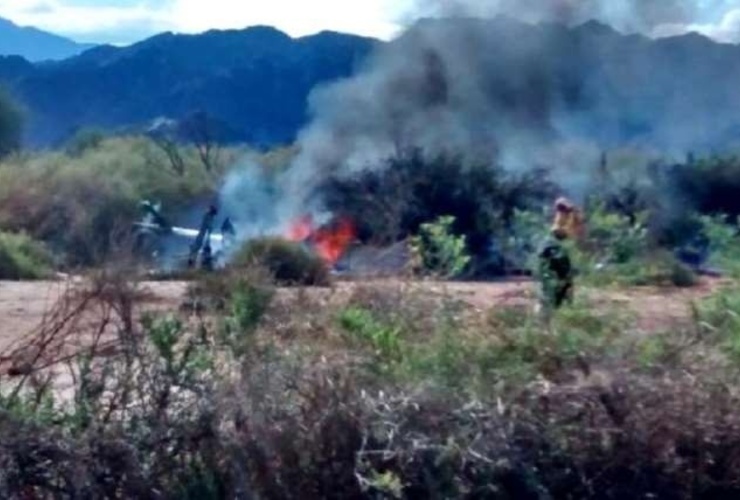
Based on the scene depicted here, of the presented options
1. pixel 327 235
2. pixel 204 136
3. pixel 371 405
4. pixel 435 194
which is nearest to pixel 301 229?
pixel 327 235

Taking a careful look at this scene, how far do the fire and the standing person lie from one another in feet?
62.6

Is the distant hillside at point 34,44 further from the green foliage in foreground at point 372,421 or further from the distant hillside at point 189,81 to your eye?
the green foliage in foreground at point 372,421

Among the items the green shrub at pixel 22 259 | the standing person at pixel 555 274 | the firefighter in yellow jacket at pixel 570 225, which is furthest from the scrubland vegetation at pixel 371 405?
the green shrub at pixel 22 259

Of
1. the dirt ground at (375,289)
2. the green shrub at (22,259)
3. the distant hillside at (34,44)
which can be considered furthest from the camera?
the distant hillside at (34,44)

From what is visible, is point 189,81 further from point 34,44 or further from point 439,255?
point 439,255

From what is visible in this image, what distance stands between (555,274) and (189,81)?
261 ft

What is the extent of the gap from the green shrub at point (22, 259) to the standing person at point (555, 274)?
1835 centimetres

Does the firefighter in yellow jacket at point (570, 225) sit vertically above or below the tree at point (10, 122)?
below

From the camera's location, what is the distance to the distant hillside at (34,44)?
340 feet

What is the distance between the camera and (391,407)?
27.6 ft

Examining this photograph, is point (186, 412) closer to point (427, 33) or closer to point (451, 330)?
point (451, 330)

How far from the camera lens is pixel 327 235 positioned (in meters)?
36.1

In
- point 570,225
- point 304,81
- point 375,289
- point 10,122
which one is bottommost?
point 375,289

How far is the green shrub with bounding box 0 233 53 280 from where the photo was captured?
1185 inches
